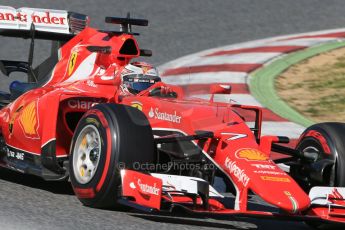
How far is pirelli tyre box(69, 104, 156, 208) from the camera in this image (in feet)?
19.0

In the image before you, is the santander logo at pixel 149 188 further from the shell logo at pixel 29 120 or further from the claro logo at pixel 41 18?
the claro logo at pixel 41 18

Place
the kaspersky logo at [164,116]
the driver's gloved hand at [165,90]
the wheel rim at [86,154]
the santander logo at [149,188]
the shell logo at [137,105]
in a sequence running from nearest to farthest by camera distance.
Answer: the santander logo at [149,188], the wheel rim at [86,154], the kaspersky logo at [164,116], the shell logo at [137,105], the driver's gloved hand at [165,90]

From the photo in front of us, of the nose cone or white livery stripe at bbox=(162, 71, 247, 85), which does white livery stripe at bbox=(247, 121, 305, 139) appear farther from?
the nose cone

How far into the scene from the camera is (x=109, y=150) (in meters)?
5.82

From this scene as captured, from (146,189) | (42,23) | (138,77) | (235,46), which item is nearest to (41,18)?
(42,23)

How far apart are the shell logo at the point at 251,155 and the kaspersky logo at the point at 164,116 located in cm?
62

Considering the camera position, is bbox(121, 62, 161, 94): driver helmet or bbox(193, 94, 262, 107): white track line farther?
bbox(193, 94, 262, 107): white track line

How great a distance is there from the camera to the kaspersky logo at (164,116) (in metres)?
6.27

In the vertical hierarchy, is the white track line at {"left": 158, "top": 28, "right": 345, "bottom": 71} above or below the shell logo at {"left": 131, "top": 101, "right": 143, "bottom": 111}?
above

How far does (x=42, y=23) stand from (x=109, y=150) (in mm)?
2532

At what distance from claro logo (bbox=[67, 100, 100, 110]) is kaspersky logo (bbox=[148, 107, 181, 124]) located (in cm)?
55

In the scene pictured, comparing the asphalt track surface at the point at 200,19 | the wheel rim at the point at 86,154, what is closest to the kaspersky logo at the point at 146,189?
the wheel rim at the point at 86,154

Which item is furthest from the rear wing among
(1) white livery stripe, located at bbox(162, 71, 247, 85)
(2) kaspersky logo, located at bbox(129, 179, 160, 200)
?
(1) white livery stripe, located at bbox(162, 71, 247, 85)

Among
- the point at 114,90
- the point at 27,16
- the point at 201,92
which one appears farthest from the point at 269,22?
the point at 114,90
